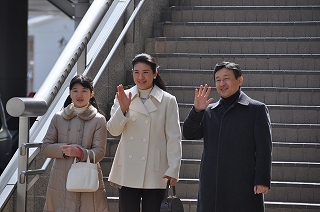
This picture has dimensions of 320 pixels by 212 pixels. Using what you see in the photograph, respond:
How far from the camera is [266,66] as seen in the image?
8891mm

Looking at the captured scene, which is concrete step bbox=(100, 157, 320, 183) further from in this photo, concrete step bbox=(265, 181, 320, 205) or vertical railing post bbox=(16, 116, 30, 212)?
vertical railing post bbox=(16, 116, 30, 212)

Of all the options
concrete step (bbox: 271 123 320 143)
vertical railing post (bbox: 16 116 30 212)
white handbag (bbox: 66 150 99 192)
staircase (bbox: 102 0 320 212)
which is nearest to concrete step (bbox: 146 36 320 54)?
staircase (bbox: 102 0 320 212)

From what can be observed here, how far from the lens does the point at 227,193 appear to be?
532 centimetres

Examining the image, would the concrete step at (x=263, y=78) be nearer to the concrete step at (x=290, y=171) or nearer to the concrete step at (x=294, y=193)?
the concrete step at (x=290, y=171)

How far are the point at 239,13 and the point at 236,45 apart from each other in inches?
33.3

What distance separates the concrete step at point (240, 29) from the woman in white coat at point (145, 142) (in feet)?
13.1

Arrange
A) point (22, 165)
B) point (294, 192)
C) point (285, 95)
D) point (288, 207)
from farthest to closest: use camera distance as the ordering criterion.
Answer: point (285, 95), point (294, 192), point (288, 207), point (22, 165)

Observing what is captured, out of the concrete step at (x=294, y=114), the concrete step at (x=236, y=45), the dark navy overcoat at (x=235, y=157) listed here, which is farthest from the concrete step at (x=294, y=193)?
the concrete step at (x=236, y=45)

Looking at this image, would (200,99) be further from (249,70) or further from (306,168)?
(249,70)

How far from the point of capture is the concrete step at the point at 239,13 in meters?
9.72

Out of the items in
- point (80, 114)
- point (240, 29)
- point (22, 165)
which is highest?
point (240, 29)

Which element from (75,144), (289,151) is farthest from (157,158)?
(289,151)

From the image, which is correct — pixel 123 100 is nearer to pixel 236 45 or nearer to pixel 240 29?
pixel 236 45

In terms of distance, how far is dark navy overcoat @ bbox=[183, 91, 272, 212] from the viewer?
17.3ft
